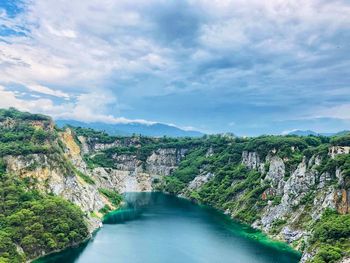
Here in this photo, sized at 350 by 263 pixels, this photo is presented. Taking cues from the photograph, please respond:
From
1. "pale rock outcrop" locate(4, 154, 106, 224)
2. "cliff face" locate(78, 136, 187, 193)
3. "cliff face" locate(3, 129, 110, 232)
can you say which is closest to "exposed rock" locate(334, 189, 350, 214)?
"cliff face" locate(3, 129, 110, 232)

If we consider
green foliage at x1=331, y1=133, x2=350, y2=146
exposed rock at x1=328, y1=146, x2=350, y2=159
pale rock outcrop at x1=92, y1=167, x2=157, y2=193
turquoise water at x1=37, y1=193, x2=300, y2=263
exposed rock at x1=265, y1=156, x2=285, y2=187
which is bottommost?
turquoise water at x1=37, y1=193, x2=300, y2=263

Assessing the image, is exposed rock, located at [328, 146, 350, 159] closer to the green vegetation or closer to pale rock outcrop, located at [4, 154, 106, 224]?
pale rock outcrop, located at [4, 154, 106, 224]

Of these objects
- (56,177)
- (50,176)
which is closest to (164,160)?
(56,177)

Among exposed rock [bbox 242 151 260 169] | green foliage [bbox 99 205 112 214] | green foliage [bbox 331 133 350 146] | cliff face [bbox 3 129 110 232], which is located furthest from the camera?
exposed rock [bbox 242 151 260 169]

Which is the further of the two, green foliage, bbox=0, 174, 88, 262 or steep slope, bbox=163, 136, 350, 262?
→ steep slope, bbox=163, 136, 350, 262

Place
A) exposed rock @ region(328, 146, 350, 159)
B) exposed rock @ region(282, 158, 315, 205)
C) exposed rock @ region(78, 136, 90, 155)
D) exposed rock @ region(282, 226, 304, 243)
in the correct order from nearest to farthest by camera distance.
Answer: exposed rock @ region(282, 226, 304, 243), exposed rock @ region(328, 146, 350, 159), exposed rock @ region(282, 158, 315, 205), exposed rock @ region(78, 136, 90, 155)

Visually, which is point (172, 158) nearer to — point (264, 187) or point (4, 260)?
point (264, 187)

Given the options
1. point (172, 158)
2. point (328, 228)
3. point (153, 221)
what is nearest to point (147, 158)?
point (172, 158)
